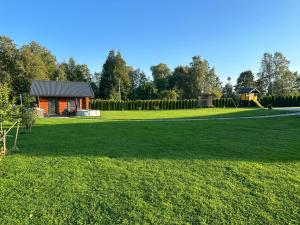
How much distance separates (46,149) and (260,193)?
5.87m

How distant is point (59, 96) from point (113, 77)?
28506 mm

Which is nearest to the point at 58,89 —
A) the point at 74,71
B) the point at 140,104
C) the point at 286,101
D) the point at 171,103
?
the point at 140,104

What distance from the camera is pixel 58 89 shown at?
95.2 ft

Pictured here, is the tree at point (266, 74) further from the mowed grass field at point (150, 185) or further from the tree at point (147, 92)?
the mowed grass field at point (150, 185)

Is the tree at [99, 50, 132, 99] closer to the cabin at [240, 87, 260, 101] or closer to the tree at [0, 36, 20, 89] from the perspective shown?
the tree at [0, 36, 20, 89]

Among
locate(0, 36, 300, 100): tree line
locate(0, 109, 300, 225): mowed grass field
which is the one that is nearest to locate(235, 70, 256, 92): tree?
locate(0, 36, 300, 100): tree line

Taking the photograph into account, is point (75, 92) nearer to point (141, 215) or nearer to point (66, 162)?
point (66, 162)

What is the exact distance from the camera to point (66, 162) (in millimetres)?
5695

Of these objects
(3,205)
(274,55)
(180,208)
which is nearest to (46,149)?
(3,205)

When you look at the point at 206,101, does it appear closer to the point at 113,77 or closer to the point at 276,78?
the point at 113,77

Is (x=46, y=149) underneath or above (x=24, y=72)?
underneath

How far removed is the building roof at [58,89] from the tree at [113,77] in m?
22.3

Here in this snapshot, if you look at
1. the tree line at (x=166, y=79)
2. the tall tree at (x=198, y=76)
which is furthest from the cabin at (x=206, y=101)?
the tall tree at (x=198, y=76)

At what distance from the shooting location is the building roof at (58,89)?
2766 centimetres
